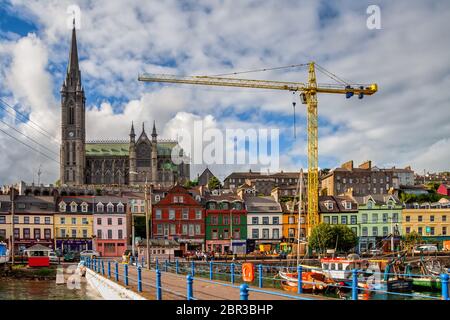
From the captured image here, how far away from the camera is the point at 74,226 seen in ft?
255

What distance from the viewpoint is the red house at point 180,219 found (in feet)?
258

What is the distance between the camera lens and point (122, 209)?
80000 mm

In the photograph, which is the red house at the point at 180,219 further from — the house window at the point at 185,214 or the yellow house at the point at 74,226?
the yellow house at the point at 74,226

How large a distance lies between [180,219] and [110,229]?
10110 mm

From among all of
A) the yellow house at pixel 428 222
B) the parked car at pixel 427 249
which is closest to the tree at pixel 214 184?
the yellow house at pixel 428 222

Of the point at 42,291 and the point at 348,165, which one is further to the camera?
the point at 348,165

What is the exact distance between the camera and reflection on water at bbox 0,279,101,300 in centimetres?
3390

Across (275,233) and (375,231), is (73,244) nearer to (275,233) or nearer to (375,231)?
(275,233)

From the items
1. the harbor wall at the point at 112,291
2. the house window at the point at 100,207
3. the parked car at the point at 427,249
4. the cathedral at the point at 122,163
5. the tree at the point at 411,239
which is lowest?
the parked car at the point at 427,249

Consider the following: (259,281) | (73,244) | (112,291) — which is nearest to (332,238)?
(73,244)

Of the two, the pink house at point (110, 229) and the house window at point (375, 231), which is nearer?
the pink house at point (110, 229)

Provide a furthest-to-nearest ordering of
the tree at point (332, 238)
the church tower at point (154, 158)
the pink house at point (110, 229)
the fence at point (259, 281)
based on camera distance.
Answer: the church tower at point (154, 158) < the pink house at point (110, 229) < the tree at point (332, 238) < the fence at point (259, 281)

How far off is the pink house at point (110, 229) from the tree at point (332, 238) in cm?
2713

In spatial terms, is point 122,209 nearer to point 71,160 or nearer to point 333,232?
point 333,232
